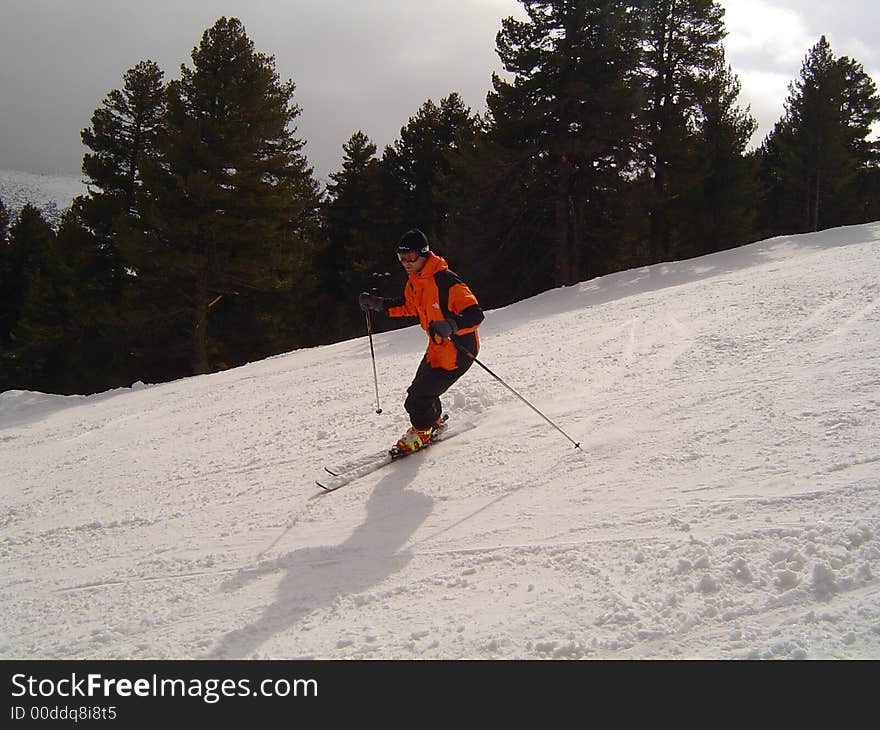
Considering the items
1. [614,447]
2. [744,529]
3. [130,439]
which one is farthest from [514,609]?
[130,439]

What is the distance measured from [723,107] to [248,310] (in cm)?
1950

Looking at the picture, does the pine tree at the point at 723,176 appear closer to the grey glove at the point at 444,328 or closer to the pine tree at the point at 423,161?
the pine tree at the point at 423,161

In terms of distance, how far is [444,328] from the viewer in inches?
171

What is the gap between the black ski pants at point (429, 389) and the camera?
4.98 metres

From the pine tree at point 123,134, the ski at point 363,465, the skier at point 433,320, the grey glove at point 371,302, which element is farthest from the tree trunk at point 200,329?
the ski at point 363,465

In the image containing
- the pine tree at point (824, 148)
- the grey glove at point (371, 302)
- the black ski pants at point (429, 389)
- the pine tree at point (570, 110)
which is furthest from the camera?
the pine tree at point (824, 148)

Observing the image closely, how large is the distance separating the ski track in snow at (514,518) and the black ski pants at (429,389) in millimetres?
310

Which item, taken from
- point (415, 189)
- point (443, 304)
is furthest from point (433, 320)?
point (415, 189)

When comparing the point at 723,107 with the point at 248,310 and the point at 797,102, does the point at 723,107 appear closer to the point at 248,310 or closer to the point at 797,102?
the point at 797,102

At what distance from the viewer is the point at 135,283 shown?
838 inches

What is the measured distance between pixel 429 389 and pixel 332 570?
198 cm

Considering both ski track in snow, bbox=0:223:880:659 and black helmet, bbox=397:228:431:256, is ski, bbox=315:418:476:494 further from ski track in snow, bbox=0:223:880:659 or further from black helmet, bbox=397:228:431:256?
black helmet, bbox=397:228:431:256

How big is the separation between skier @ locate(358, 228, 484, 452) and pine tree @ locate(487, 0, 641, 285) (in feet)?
45.4

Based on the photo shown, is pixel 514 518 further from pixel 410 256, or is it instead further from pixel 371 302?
pixel 371 302
